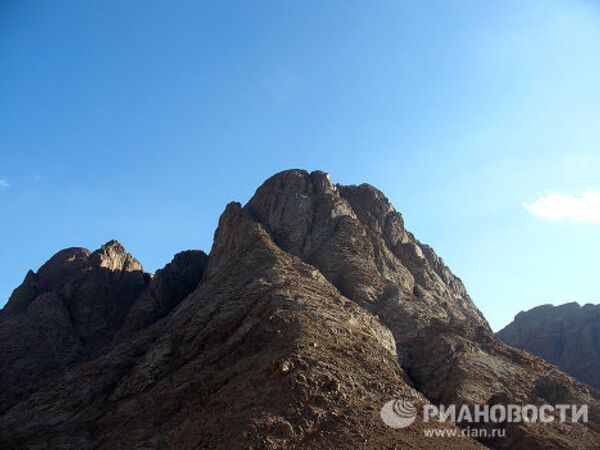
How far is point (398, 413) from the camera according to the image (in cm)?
2942

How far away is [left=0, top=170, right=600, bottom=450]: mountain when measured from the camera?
28.8 m

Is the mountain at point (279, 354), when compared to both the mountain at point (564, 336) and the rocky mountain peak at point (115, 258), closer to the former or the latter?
the rocky mountain peak at point (115, 258)

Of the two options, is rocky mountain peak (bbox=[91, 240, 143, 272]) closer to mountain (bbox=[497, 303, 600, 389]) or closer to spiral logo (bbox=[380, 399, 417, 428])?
spiral logo (bbox=[380, 399, 417, 428])

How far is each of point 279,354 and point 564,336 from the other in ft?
267

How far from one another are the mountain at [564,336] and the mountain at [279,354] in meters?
32.2

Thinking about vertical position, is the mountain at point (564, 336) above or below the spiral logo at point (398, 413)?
above

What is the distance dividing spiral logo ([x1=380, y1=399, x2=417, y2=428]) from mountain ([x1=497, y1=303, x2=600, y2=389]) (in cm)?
6406

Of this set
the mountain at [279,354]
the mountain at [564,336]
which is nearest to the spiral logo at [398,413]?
the mountain at [279,354]

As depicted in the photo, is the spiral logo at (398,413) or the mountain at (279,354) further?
the mountain at (279,354)

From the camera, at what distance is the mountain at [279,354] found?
28.8 metres

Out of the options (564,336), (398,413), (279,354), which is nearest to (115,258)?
(279,354)

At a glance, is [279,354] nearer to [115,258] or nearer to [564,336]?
[115,258]

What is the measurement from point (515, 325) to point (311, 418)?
93659mm

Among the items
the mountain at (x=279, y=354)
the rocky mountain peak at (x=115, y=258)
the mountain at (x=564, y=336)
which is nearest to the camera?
the mountain at (x=279, y=354)
